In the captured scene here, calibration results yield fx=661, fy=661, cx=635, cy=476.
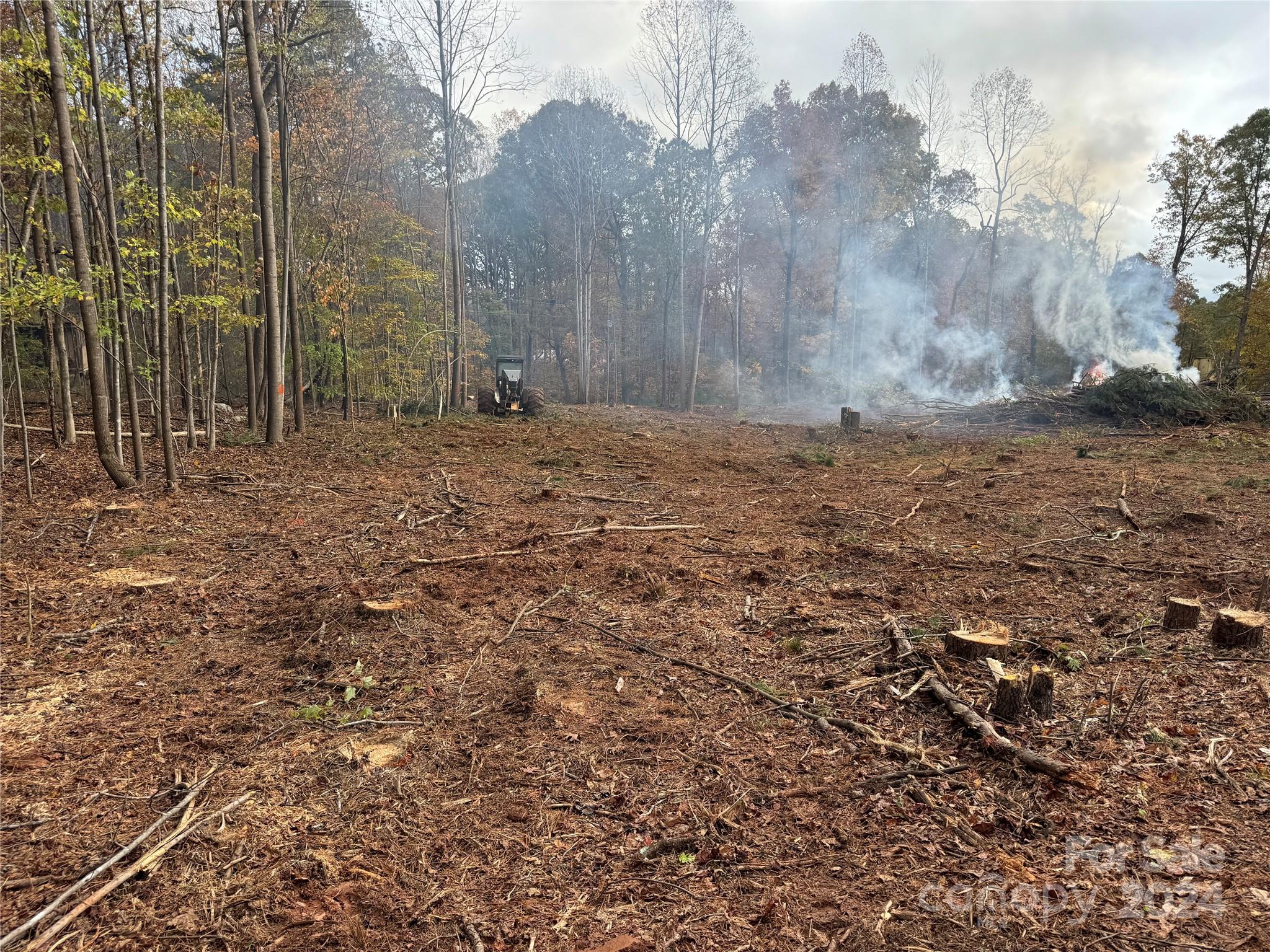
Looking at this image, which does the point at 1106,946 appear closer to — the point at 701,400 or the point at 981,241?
the point at 701,400

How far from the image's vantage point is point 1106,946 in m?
1.97

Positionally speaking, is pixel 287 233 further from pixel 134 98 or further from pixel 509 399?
pixel 509 399

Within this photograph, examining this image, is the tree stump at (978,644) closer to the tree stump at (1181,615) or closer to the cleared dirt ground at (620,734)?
the cleared dirt ground at (620,734)

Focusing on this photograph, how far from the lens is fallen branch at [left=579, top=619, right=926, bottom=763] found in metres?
3.10

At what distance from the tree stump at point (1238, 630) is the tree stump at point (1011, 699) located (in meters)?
1.71

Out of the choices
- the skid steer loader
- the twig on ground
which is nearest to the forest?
the twig on ground

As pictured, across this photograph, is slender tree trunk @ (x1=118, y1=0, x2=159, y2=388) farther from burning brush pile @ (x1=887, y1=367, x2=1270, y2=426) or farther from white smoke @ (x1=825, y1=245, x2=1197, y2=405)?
white smoke @ (x1=825, y1=245, x2=1197, y2=405)

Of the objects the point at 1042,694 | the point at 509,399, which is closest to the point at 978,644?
A: the point at 1042,694

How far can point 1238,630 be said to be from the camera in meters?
3.93

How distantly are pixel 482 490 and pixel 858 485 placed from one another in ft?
18.2

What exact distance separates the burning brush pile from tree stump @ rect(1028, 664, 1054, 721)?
15.3m

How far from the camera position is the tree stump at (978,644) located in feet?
12.7

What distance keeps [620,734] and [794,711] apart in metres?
0.94

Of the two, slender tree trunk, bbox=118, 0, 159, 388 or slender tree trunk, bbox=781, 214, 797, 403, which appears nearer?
slender tree trunk, bbox=118, 0, 159, 388
